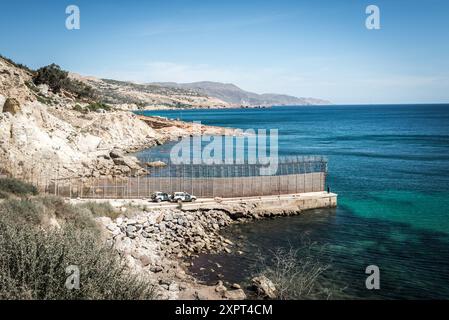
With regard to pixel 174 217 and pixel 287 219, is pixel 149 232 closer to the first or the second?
pixel 174 217

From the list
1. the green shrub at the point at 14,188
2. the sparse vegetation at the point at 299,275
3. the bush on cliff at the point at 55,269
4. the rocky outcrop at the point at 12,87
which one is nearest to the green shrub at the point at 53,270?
the bush on cliff at the point at 55,269

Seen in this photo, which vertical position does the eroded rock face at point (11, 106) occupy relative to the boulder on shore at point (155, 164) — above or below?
above

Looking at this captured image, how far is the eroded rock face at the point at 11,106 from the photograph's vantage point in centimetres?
3550

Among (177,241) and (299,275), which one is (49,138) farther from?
(299,275)

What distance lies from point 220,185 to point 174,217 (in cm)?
683

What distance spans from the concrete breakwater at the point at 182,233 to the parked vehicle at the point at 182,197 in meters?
1.06

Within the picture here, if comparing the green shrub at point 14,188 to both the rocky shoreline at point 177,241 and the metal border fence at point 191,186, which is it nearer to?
the rocky shoreline at point 177,241

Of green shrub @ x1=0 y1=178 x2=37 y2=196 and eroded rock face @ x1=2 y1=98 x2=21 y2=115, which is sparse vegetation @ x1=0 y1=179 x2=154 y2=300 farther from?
eroded rock face @ x1=2 y1=98 x2=21 y2=115

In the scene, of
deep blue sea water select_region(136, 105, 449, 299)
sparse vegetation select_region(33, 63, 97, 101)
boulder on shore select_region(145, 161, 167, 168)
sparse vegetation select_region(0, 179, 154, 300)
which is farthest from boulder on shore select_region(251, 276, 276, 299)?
sparse vegetation select_region(33, 63, 97, 101)

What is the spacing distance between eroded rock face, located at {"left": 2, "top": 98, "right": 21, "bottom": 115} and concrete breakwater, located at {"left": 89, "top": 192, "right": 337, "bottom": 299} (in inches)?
640

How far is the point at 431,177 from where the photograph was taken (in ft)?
145

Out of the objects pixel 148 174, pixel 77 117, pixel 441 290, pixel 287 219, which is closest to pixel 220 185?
pixel 287 219

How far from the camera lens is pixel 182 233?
2486 centimetres

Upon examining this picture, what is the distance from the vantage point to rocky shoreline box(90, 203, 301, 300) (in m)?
16.6
